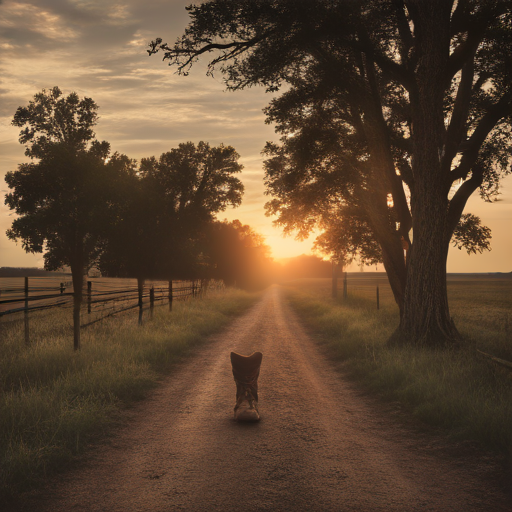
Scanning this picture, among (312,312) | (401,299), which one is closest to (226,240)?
(312,312)

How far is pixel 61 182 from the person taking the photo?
26984 mm

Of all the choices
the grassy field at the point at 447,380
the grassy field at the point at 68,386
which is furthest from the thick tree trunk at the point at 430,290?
the grassy field at the point at 68,386

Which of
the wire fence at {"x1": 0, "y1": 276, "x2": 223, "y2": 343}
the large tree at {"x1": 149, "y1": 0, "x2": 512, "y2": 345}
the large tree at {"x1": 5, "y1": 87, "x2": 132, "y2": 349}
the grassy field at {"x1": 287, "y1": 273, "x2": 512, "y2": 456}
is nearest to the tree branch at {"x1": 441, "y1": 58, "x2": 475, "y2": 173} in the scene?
the large tree at {"x1": 149, "y1": 0, "x2": 512, "y2": 345}

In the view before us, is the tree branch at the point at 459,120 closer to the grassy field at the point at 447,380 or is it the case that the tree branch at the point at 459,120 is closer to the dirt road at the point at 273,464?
the grassy field at the point at 447,380

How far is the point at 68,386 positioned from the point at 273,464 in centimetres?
405

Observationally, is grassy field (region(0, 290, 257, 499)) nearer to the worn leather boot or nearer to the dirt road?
the dirt road

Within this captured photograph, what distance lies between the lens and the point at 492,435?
514 centimetres

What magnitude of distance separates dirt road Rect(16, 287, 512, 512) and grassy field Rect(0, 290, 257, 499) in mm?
396

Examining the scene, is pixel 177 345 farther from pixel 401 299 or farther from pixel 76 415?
pixel 401 299

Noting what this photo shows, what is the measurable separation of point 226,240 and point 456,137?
4793 cm

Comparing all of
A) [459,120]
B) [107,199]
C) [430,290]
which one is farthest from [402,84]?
[107,199]

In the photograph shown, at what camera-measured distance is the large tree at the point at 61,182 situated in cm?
2655

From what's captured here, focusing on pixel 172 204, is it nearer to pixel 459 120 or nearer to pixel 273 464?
pixel 459 120

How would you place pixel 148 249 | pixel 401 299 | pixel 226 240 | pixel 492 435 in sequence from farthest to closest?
pixel 226 240, pixel 148 249, pixel 401 299, pixel 492 435
